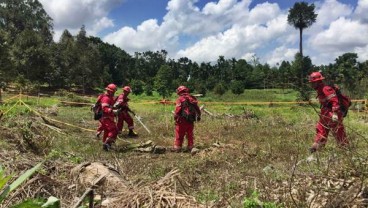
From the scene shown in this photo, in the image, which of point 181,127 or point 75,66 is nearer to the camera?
point 181,127

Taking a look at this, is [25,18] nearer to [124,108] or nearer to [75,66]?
[75,66]

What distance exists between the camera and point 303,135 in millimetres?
11984

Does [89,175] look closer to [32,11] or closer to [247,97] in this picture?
[247,97]

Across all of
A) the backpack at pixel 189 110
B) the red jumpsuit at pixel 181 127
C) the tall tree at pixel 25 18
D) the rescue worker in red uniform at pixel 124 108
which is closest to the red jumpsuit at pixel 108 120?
the red jumpsuit at pixel 181 127

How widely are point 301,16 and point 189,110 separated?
6353 cm

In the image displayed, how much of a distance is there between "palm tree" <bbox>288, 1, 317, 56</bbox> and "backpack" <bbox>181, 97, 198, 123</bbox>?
61.5 meters

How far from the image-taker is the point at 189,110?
36.5 ft

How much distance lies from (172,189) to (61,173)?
208cm

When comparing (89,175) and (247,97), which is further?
(247,97)

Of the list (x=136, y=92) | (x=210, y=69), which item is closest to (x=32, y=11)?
(x=136, y=92)

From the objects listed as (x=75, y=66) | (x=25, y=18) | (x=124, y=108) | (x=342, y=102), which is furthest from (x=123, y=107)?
(x=25, y=18)

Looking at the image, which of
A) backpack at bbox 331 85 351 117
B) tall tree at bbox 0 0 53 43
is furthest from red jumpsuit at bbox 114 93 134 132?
tall tree at bbox 0 0 53 43

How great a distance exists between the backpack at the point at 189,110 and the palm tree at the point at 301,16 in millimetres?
61487

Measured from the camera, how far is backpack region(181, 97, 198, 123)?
11094 mm
